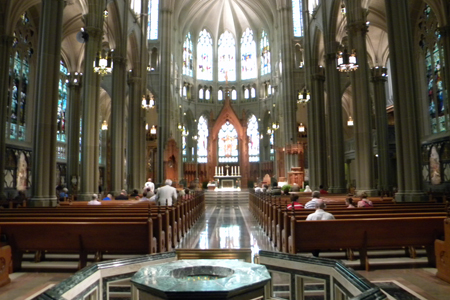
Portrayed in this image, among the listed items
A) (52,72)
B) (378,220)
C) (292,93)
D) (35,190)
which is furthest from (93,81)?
(292,93)

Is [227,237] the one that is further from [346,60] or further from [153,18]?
[153,18]

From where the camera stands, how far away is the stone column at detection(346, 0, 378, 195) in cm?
1444

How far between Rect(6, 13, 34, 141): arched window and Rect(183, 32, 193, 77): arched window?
69.4ft

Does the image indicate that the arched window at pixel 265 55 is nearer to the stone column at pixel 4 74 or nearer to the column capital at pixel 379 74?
the column capital at pixel 379 74

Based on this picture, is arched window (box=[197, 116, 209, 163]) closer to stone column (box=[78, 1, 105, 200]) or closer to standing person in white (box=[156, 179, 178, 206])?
stone column (box=[78, 1, 105, 200])

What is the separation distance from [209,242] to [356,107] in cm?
956

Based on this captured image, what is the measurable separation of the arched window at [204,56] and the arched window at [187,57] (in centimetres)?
140

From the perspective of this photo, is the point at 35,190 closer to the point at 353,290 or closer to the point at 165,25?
the point at 353,290

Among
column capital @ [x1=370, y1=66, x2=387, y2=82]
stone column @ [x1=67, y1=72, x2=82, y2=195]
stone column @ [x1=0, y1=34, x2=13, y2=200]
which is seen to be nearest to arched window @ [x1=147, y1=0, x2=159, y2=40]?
stone column @ [x1=67, y1=72, x2=82, y2=195]

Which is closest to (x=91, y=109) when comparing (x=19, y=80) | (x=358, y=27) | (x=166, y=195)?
(x=166, y=195)

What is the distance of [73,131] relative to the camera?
1866cm

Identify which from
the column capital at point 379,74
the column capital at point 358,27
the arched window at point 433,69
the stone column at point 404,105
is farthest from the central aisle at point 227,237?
the column capital at point 379,74

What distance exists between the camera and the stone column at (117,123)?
61.2ft

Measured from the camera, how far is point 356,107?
15.0m
